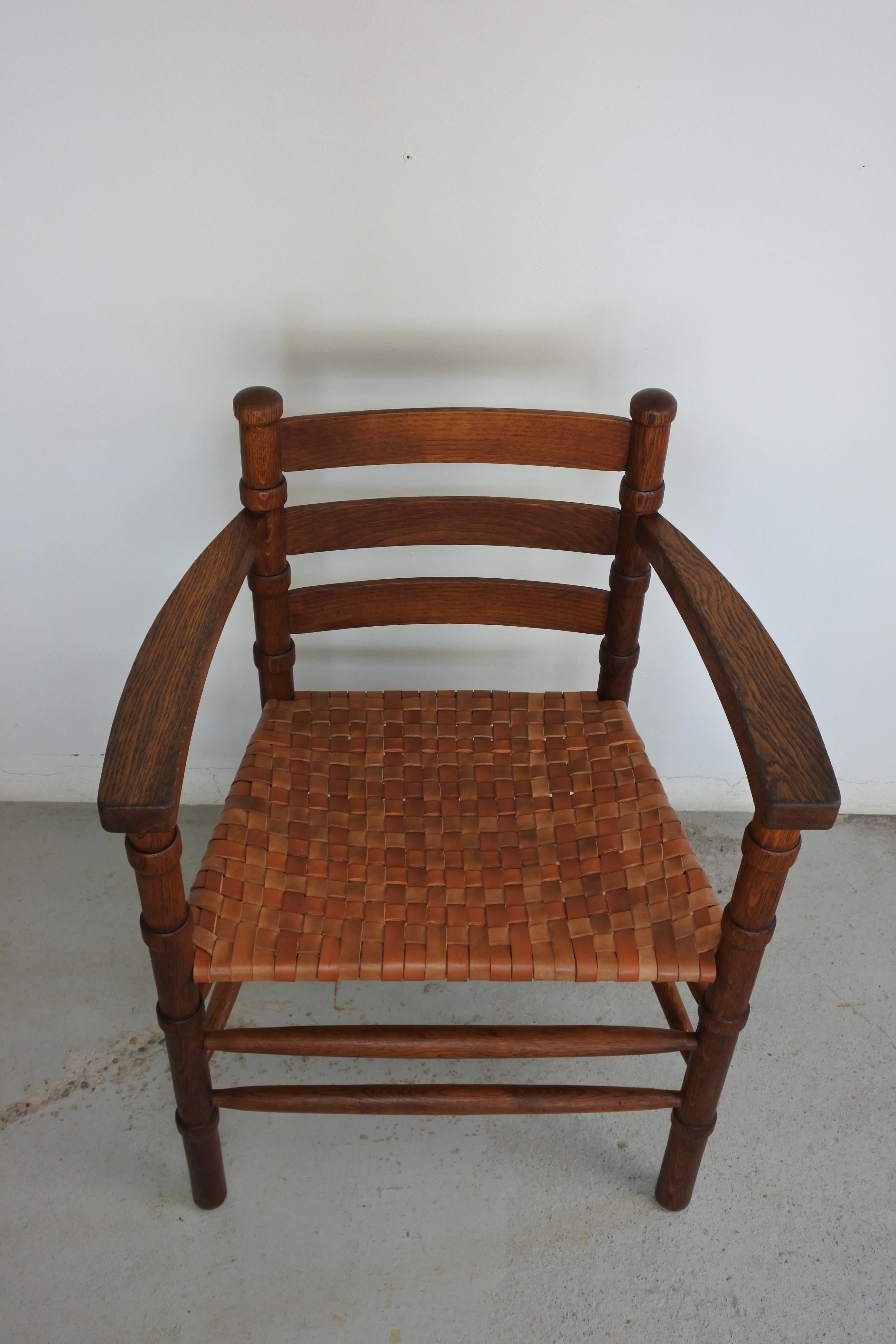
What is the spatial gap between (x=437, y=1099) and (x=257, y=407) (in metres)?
0.86

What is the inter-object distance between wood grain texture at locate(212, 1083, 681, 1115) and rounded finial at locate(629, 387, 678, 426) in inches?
32.2

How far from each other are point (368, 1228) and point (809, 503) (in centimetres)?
127

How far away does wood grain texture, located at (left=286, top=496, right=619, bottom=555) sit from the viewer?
1473mm

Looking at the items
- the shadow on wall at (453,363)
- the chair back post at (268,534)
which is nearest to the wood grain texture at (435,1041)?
the chair back post at (268,534)

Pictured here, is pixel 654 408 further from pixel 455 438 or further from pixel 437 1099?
pixel 437 1099

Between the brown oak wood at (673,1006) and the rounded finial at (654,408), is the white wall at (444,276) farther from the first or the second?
the brown oak wood at (673,1006)

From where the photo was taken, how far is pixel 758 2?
1.39 meters

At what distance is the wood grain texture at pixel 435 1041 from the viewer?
1.25 metres

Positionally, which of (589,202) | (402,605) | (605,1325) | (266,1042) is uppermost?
(589,202)

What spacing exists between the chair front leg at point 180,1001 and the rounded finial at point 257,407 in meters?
0.53

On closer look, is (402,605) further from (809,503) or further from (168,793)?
(809,503)

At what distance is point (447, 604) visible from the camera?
5.10 ft

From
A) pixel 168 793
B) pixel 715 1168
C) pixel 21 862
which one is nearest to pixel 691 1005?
pixel 715 1168

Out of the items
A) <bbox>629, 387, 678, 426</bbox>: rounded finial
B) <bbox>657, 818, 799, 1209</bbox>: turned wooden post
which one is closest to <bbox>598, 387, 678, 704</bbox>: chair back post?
<bbox>629, 387, 678, 426</bbox>: rounded finial
